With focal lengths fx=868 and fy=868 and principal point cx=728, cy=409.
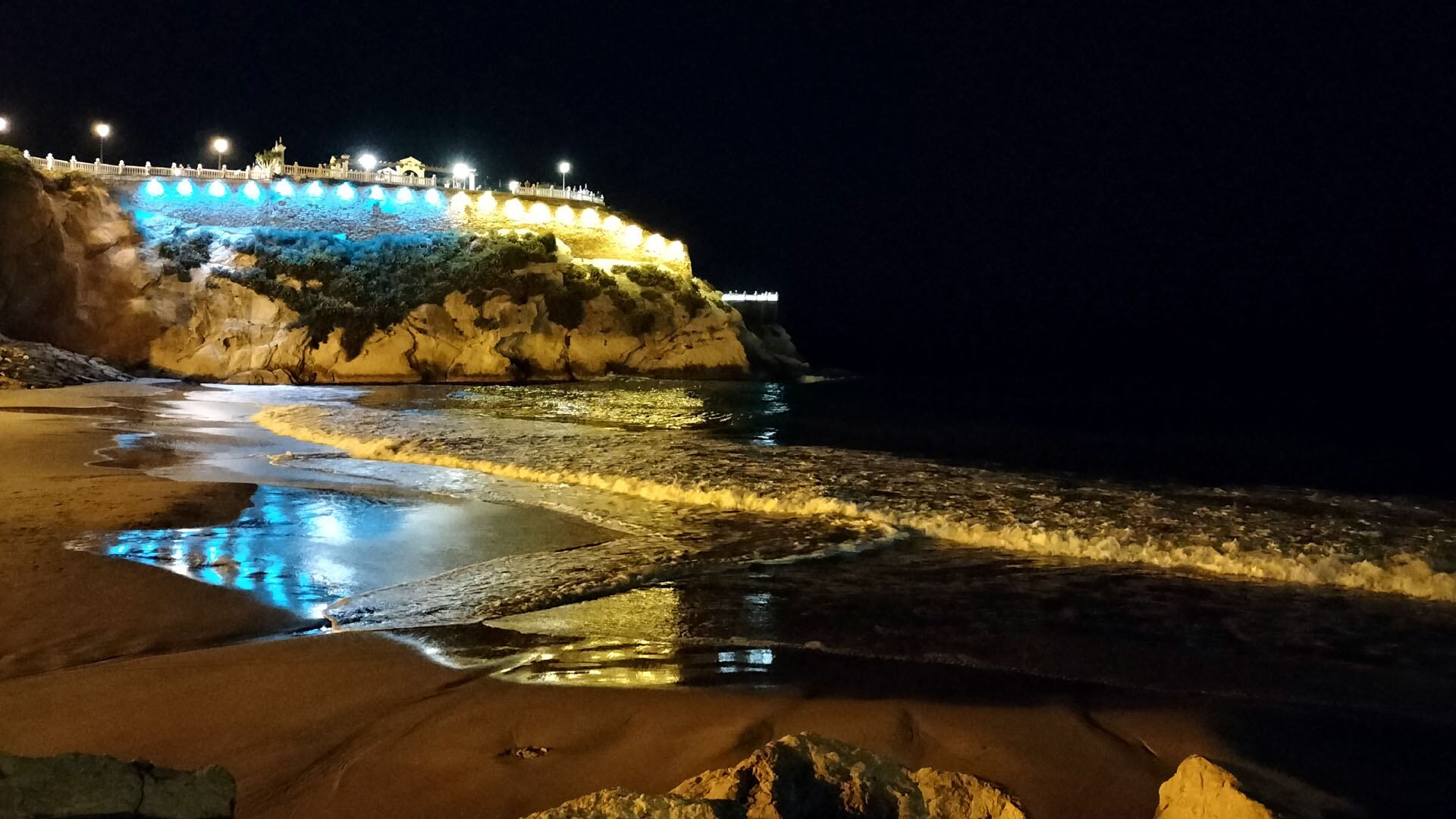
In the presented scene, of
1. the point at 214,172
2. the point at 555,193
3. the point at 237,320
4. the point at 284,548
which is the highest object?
the point at 555,193

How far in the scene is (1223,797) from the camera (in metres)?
2.90

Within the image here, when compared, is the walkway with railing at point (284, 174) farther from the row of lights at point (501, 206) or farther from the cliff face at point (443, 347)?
the cliff face at point (443, 347)

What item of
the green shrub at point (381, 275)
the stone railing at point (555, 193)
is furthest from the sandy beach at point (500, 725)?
the stone railing at point (555, 193)

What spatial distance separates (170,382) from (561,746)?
112 feet

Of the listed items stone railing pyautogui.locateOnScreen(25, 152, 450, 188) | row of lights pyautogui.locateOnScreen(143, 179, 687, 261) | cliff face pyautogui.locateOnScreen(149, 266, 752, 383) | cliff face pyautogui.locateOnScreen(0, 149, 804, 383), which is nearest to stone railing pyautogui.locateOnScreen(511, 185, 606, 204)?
row of lights pyautogui.locateOnScreen(143, 179, 687, 261)

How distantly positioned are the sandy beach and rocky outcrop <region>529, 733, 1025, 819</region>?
2.07 ft

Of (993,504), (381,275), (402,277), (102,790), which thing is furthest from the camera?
(402,277)

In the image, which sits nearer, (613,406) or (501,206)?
(613,406)

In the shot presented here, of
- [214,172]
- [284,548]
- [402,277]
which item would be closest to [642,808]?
[284,548]

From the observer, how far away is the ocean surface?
5758 mm

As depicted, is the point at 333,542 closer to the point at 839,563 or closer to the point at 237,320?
the point at 839,563

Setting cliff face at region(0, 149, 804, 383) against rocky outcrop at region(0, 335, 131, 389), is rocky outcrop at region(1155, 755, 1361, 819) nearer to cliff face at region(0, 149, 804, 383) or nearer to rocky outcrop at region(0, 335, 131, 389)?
rocky outcrop at region(0, 335, 131, 389)

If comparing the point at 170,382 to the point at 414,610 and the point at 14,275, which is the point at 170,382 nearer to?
the point at 14,275

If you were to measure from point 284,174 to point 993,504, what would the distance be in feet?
153
